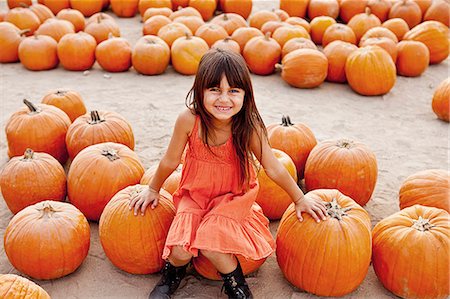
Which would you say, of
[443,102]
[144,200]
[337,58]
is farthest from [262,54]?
[144,200]

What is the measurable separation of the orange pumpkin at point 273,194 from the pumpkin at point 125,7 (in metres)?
6.18

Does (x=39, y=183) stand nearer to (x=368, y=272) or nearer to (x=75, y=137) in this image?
(x=75, y=137)

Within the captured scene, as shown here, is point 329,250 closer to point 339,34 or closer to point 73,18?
point 339,34

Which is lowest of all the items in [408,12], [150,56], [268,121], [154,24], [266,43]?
[268,121]

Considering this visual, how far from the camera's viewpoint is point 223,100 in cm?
268

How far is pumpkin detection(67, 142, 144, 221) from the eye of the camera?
3484 millimetres

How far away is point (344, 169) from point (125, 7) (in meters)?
6.40

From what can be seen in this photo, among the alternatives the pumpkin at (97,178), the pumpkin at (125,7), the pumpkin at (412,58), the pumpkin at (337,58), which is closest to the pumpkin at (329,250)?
the pumpkin at (97,178)

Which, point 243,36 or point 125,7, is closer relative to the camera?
point 243,36

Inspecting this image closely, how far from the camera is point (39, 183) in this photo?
3.51m

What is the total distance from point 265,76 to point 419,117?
2.00 metres

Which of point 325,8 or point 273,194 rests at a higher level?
point 325,8

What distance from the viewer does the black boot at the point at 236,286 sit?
2.89m

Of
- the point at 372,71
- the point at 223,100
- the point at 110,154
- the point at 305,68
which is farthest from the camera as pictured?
the point at 305,68
